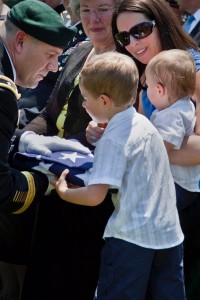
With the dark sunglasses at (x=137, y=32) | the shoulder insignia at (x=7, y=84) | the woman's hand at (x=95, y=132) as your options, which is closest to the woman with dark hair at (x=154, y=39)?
the dark sunglasses at (x=137, y=32)

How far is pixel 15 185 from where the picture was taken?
2.64m

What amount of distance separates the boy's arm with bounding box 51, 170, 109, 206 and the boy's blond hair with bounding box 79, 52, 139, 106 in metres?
0.35

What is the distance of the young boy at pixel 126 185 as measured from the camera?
2.50 meters

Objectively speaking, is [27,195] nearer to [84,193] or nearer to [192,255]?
[84,193]

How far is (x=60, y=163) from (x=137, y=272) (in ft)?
1.83

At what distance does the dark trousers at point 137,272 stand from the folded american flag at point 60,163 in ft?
1.01

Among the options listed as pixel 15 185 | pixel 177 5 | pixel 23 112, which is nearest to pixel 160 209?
pixel 15 185

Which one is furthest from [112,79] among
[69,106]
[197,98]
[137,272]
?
[69,106]

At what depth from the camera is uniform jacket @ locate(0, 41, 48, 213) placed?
2557 mm

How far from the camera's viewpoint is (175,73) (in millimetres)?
2811

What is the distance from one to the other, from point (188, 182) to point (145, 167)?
524 mm

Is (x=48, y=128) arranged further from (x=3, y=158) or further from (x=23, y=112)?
(x=3, y=158)

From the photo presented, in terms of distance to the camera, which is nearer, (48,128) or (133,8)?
(133,8)

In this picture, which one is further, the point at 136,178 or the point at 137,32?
the point at 137,32
